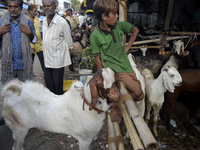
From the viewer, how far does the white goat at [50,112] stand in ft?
6.38

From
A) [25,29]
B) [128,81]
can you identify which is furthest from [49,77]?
[128,81]

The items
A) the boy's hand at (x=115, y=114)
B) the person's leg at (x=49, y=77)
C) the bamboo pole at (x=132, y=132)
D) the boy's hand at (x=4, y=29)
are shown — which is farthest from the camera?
the person's leg at (x=49, y=77)

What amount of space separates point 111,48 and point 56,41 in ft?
5.28

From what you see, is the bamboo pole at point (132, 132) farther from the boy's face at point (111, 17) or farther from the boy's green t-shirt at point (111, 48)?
the boy's face at point (111, 17)

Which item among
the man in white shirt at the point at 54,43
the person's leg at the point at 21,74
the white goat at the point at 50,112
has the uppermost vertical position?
the man in white shirt at the point at 54,43

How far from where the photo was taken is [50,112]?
209cm

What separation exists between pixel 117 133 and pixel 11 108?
162 cm

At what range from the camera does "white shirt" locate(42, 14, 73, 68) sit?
10.6ft

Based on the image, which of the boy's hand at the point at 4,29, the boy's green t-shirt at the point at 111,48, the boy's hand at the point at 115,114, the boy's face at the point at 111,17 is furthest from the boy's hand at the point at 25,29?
the boy's hand at the point at 115,114

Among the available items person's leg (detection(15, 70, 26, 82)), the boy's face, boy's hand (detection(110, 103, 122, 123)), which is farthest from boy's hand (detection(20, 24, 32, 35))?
boy's hand (detection(110, 103, 122, 123))

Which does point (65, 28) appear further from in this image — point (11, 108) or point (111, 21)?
point (11, 108)

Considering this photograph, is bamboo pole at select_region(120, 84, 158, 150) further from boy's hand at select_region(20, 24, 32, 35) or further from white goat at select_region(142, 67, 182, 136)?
boy's hand at select_region(20, 24, 32, 35)

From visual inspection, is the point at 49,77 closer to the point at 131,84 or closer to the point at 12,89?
the point at 12,89

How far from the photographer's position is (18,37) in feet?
9.22
